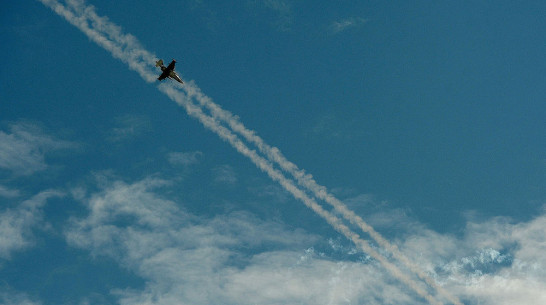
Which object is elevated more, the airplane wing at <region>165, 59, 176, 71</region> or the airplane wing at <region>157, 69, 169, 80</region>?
the airplane wing at <region>165, 59, 176, 71</region>

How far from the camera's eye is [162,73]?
4963 inches

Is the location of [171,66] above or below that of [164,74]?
above

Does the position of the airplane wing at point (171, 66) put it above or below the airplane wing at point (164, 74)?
above
